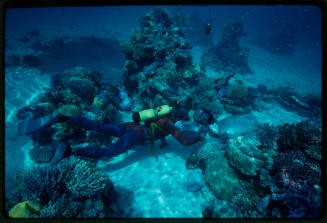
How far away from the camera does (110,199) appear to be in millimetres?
4430

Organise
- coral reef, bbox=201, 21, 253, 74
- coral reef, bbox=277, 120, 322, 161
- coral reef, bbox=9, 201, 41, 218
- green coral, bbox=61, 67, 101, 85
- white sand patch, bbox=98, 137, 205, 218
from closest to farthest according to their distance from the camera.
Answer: coral reef, bbox=9, 201, 41, 218
white sand patch, bbox=98, 137, 205, 218
coral reef, bbox=277, 120, 322, 161
green coral, bbox=61, 67, 101, 85
coral reef, bbox=201, 21, 253, 74

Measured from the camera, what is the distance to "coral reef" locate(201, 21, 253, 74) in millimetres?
17266

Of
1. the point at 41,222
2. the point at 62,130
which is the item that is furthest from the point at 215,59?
the point at 41,222

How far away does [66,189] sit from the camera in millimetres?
4055

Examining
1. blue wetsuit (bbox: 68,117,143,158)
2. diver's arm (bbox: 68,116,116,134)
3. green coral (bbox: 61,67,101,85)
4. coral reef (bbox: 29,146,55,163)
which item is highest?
green coral (bbox: 61,67,101,85)

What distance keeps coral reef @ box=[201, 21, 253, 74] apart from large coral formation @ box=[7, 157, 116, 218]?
1499cm

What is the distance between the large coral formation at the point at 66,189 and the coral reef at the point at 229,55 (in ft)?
49.2

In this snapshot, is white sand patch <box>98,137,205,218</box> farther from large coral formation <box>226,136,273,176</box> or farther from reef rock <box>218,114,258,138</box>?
reef rock <box>218,114,258,138</box>

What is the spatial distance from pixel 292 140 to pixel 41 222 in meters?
5.97

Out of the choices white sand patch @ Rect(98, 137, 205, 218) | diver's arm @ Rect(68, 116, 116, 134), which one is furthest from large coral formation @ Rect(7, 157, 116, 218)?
diver's arm @ Rect(68, 116, 116, 134)

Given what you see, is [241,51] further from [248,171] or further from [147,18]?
[248,171]

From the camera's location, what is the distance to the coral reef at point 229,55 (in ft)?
56.6

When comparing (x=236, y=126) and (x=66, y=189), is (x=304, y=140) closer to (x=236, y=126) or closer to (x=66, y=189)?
(x=236, y=126)

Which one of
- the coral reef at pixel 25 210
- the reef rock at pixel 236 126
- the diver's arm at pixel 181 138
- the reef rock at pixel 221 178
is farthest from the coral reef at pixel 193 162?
the coral reef at pixel 25 210
